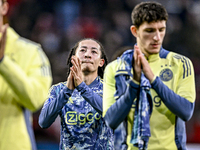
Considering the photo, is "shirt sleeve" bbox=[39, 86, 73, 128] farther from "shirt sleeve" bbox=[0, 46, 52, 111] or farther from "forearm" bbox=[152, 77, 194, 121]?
"shirt sleeve" bbox=[0, 46, 52, 111]

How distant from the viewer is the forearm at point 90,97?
10.9 feet

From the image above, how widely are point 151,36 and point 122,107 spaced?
0.65 meters

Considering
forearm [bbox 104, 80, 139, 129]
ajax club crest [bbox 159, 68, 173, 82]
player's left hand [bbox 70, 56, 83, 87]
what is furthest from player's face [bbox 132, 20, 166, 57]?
player's left hand [bbox 70, 56, 83, 87]

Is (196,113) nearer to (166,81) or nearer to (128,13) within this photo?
(128,13)

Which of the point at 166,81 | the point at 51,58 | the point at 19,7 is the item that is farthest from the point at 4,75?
the point at 19,7

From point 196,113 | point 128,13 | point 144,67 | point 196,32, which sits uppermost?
point 128,13

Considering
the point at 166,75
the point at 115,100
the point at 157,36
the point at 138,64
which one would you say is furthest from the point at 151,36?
the point at 115,100

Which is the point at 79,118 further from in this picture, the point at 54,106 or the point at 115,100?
the point at 115,100

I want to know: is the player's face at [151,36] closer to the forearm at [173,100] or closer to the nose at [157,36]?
the nose at [157,36]

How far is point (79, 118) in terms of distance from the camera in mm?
3506

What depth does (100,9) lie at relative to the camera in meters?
10.0

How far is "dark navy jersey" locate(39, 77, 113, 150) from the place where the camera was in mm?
3344

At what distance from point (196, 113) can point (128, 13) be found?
11.0ft

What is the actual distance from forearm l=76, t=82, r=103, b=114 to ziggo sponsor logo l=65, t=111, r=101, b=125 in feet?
0.53
